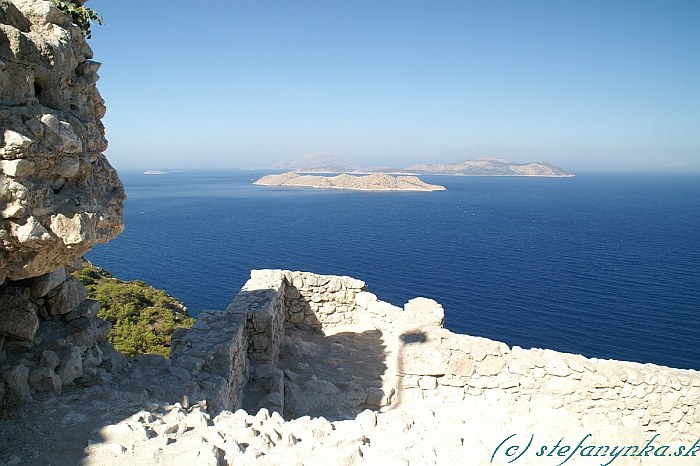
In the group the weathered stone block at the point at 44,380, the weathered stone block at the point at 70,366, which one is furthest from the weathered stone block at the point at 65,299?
the weathered stone block at the point at 44,380

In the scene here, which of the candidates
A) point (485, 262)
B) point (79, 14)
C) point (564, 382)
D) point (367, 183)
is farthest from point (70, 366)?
point (367, 183)

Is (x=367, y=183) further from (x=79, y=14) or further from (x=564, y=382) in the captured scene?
(x=79, y=14)

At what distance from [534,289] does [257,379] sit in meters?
38.5

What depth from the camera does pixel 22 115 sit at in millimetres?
4508

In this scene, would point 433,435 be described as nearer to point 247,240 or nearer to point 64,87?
point 64,87

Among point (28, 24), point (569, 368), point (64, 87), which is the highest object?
point (28, 24)

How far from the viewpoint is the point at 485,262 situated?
52.1 metres

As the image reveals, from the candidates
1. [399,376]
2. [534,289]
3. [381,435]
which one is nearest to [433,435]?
[381,435]

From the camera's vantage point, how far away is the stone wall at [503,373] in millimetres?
8586

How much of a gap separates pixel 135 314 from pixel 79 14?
1540 centimetres

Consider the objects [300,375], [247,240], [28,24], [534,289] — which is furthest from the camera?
[247,240]

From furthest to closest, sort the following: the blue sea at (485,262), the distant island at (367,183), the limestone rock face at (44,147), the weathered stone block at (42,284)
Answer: the distant island at (367,183), the blue sea at (485,262), the weathered stone block at (42,284), the limestone rock face at (44,147)

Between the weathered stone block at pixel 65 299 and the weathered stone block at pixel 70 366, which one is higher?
the weathered stone block at pixel 65 299

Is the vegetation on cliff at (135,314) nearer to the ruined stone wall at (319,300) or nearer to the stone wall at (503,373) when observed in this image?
the ruined stone wall at (319,300)
